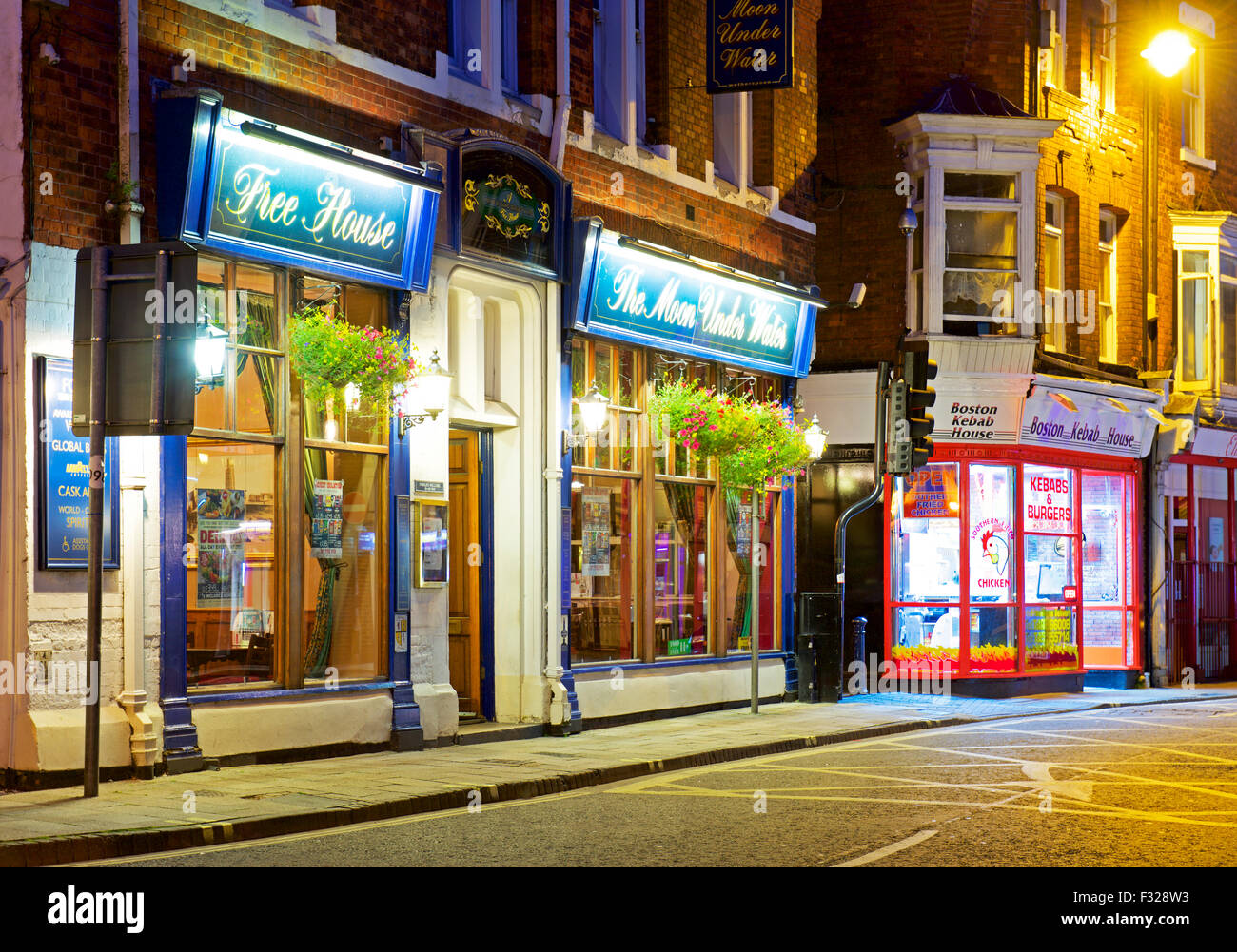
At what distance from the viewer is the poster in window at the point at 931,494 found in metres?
21.2

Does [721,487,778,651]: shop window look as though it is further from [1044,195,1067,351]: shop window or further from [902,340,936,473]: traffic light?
[1044,195,1067,351]: shop window

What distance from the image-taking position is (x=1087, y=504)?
23.6 m

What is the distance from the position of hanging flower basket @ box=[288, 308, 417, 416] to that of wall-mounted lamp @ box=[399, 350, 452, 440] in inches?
13.5

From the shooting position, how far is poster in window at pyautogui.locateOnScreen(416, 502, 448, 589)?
45.7 feet

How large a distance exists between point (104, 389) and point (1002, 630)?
46.5ft

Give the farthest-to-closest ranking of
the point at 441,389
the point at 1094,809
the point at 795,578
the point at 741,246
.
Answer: the point at 795,578, the point at 741,246, the point at 441,389, the point at 1094,809

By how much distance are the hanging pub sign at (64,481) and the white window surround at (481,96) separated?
3.19m

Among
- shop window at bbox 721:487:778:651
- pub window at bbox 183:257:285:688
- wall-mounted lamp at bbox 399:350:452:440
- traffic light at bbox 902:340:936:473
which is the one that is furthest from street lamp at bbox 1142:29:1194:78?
pub window at bbox 183:257:285:688

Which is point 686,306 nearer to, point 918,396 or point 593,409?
point 593,409

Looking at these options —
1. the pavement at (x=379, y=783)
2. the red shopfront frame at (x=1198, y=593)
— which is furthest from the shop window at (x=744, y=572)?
the red shopfront frame at (x=1198, y=593)

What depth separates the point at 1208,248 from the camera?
25.6 meters

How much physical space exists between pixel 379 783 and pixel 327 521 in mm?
2723
